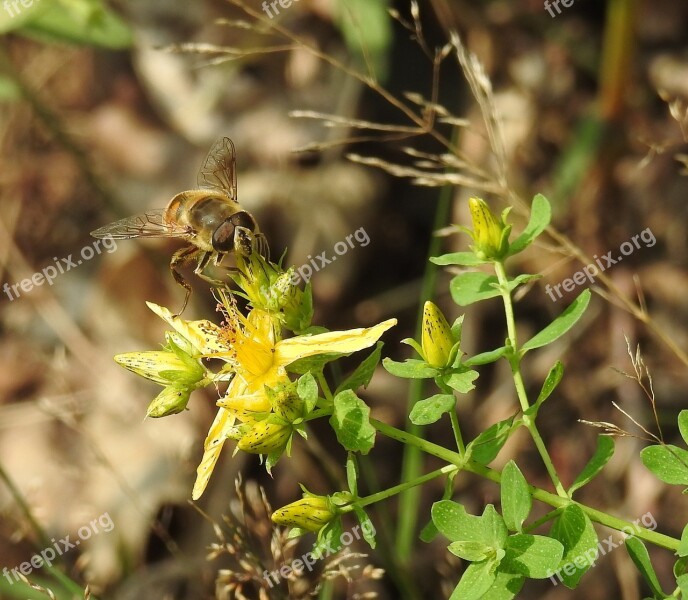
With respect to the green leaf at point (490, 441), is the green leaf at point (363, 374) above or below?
above

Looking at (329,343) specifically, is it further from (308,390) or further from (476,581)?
(476,581)

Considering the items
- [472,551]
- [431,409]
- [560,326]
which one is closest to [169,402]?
[431,409]

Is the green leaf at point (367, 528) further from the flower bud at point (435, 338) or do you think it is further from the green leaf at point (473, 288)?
the green leaf at point (473, 288)

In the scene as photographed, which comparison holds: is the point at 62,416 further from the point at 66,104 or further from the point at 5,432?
the point at 66,104

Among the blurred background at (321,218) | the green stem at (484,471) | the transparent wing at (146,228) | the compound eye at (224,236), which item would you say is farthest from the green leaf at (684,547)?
the blurred background at (321,218)

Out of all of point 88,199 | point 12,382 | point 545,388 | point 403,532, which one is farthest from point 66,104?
Result: point 545,388

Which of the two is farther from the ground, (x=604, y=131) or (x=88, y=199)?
(x=88, y=199)
